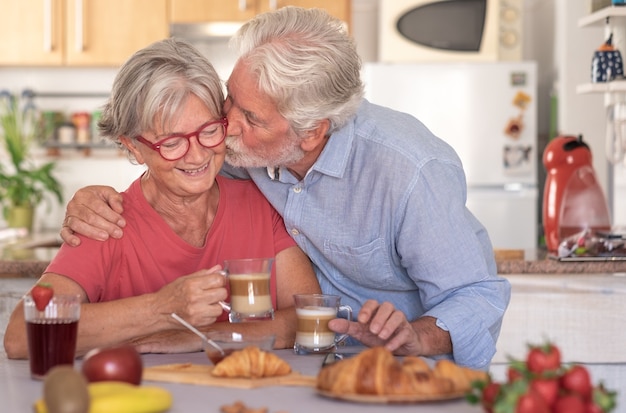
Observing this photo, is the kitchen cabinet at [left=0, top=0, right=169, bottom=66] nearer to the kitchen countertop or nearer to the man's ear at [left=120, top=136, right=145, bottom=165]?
the kitchen countertop

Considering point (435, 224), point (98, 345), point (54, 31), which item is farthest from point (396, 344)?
point (54, 31)

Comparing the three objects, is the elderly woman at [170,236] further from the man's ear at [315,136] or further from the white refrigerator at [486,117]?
the white refrigerator at [486,117]

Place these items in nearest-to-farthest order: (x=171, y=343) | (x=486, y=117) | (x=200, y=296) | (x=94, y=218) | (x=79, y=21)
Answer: (x=200, y=296)
(x=171, y=343)
(x=94, y=218)
(x=486, y=117)
(x=79, y=21)

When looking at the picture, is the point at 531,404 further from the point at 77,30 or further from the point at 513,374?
the point at 77,30

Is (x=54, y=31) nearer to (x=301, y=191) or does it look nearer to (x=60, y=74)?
(x=60, y=74)

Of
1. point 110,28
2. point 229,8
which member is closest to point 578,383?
point 229,8

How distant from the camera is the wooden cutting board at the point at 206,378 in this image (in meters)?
1.51

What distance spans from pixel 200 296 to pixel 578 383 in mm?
801

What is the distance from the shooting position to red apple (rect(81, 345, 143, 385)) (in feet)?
4.61

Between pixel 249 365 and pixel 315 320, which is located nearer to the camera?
pixel 249 365

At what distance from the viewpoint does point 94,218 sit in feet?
6.54

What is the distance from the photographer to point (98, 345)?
1.86 metres

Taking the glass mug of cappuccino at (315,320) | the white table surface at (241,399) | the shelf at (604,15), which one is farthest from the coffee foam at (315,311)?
the shelf at (604,15)

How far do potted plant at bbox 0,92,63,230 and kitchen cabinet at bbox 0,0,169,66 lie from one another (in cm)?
34
